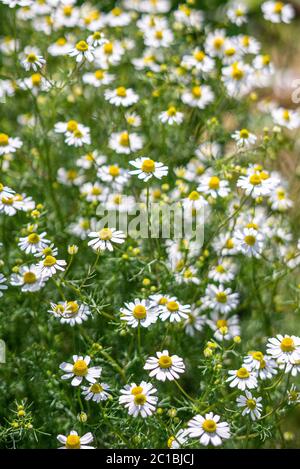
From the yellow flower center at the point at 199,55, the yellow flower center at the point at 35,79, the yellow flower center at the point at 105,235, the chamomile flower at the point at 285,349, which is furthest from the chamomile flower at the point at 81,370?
the yellow flower center at the point at 199,55

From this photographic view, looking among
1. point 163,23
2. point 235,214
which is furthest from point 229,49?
point 235,214

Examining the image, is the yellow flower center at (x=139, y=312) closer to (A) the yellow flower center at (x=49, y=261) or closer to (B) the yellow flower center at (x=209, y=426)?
(A) the yellow flower center at (x=49, y=261)

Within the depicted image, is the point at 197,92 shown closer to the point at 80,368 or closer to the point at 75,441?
the point at 80,368

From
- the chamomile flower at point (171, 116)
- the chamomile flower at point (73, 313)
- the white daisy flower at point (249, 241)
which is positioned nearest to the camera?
the chamomile flower at point (73, 313)

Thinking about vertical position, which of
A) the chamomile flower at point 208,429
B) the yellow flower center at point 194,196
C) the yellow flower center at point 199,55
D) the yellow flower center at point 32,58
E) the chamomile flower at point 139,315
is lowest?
the chamomile flower at point 208,429
